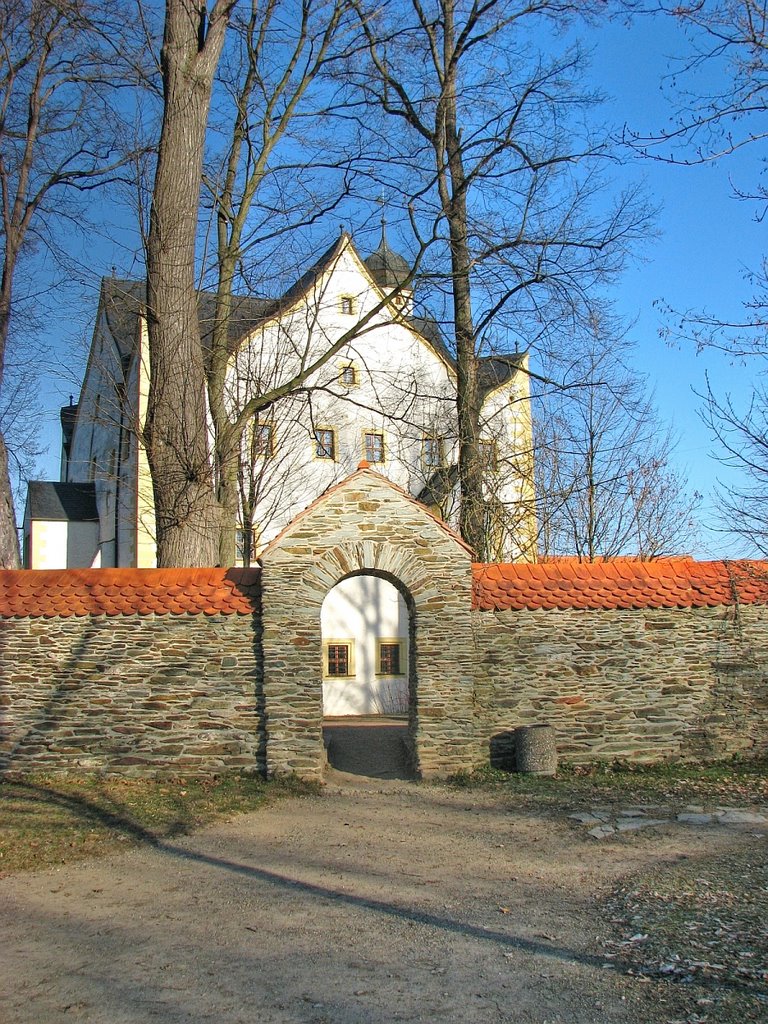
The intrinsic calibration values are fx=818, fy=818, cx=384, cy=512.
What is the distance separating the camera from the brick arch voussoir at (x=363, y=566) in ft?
33.4

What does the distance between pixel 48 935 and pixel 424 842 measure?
3.54m

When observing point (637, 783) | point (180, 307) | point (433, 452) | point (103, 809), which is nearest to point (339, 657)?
point (433, 452)

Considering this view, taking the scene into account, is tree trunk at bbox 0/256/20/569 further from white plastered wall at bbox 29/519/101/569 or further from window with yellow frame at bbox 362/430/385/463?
white plastered wall at bbox 29/519/101/569

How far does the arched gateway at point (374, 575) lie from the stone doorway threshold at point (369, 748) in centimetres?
108

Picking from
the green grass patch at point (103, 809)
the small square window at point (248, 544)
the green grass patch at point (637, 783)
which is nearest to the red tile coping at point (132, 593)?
the green grass patch at point (103, 809)

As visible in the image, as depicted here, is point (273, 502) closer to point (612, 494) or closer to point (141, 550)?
point (141, 550)

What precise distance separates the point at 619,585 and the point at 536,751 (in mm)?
2447

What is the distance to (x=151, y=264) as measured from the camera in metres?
11.4

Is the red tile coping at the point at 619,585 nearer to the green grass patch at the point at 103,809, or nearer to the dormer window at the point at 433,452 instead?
the green grass patch at the point at 103,809

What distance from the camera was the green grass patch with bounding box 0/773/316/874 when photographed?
7.59 meters

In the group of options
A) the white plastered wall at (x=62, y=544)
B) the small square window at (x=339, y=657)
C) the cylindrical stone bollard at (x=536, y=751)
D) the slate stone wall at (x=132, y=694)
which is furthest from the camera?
the white plastered wall at (x=62, y=544)

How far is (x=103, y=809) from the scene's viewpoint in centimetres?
876

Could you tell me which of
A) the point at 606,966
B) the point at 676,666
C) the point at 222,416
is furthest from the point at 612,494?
the point at 606,966

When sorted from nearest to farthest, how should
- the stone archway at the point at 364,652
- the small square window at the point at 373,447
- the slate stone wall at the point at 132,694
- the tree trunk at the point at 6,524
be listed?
the slate stone wall at the point at 132,694 < the tree trunk at the point at 6,524 < the stone archway at the point at 364,652 < the small square window at the point at 373,447
